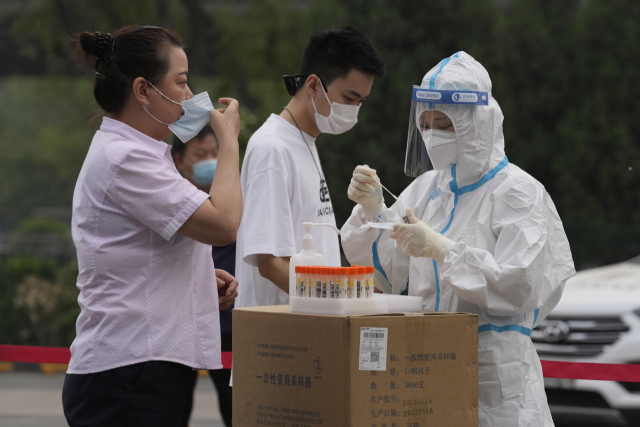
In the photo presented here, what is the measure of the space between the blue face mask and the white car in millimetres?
2179

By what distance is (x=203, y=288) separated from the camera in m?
2.40

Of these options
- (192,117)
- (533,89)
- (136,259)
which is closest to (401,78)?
(533,89)

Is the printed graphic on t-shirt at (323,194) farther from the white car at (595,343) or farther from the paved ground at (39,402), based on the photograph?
the paved ground at (39,402)

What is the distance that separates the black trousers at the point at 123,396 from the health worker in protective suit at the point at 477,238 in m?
0.81

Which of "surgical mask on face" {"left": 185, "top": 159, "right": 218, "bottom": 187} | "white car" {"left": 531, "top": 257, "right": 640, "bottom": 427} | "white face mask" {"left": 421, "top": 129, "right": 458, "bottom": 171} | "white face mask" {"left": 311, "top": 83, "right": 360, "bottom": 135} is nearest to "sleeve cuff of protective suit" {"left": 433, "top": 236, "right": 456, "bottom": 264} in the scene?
"white face mask" {"left": 421, "top": 129, "right": 458, "bottom": 171}

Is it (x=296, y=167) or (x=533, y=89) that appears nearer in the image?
(x=296, y=167)

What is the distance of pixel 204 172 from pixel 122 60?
7.40 feet

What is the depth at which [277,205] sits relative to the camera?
2.97 meters

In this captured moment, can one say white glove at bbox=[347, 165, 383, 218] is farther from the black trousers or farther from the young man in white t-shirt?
the black trousers

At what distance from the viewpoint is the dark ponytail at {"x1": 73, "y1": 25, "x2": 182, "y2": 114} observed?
2350 mm

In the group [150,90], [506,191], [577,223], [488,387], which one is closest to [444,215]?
[506,191]

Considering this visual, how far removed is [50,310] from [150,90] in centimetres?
720

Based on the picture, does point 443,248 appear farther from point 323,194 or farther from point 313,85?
point 313,85

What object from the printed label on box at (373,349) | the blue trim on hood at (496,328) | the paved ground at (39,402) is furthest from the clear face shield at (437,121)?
the paved ground at (39,402)
